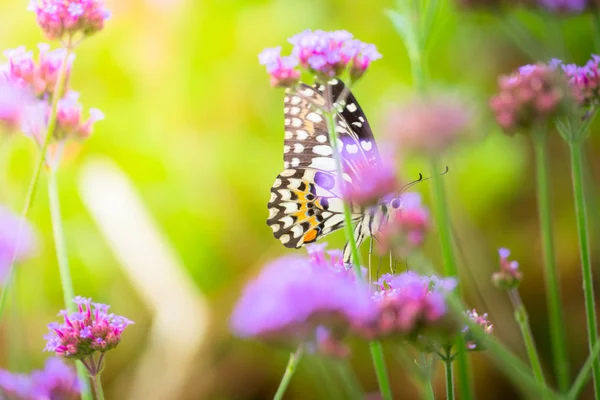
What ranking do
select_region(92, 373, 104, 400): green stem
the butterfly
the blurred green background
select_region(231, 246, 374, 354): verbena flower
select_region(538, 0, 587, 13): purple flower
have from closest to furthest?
select_region(231, 246, 374, 354): verbena flower, select_region(92, 373, 104, 400): green stem, select_region(538, 0, 587, 13): purple flower, the butterfly, the blurred green background

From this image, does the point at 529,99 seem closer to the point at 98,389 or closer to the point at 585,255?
the point at 585,255

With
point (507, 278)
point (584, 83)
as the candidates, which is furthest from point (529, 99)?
point (507, 278)

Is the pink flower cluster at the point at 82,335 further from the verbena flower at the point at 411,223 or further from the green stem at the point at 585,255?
the green stem at the point at 585,255

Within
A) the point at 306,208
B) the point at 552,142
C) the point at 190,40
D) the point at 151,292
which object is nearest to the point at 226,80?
the point at 190,40

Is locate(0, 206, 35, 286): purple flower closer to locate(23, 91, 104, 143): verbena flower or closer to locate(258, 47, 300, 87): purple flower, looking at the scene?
locate(23, 91, 104, 143): verbena flower

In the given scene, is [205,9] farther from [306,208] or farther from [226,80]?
[306,208]

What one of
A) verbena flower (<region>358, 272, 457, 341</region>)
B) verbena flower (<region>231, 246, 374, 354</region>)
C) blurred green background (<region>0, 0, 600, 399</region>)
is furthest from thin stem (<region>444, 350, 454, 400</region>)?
blurred green background (<region>0, 0, 600, 399</region>)

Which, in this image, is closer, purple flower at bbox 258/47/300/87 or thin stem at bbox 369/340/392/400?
thin stem at bbox 369/340/392/400
